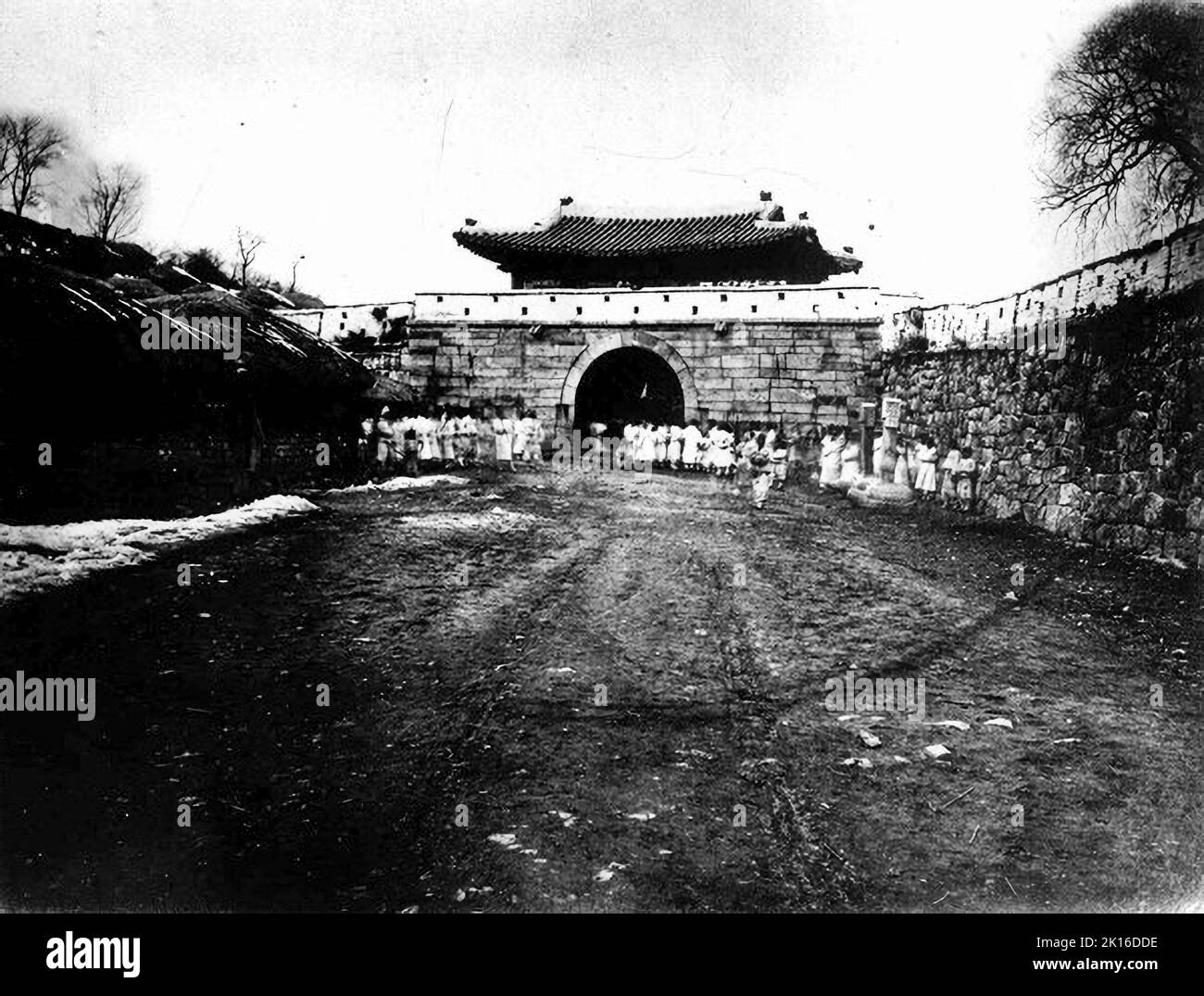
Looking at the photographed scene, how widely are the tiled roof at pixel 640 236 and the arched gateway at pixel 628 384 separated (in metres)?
1.54

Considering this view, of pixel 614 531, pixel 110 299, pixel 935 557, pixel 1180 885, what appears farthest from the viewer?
pixel 614 531

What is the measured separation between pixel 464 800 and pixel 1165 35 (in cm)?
438

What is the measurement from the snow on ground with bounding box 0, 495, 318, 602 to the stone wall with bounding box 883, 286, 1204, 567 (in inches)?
189

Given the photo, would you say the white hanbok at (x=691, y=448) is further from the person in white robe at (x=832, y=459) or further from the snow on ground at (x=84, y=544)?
the snow on ground at (x=84, y=544)

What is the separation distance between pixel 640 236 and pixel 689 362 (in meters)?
2.40

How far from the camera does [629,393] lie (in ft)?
40.2

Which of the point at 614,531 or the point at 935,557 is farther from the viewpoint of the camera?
the point at 614,531

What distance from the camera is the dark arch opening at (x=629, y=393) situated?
38.6ft

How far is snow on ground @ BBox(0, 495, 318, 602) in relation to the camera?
2.96 meters

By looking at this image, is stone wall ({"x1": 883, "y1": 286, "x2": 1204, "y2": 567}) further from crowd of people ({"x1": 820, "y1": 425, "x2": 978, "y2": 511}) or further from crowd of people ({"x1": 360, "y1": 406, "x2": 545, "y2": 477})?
crowd of people ({"x1": 360, "y1": 406, "x2": 545, "y2": 477})

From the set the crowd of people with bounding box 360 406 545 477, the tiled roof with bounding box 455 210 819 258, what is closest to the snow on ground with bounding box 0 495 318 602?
the crowd of people with bounding box 360 406 545 477
